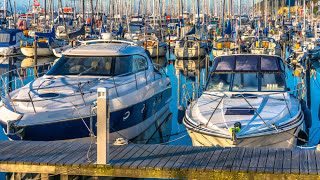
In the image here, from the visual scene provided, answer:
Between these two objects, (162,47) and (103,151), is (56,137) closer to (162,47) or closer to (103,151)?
(103,151)

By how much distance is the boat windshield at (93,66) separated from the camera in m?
14.0

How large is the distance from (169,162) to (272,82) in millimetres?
6104

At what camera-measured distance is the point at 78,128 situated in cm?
1181

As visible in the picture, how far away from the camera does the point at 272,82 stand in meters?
13.6

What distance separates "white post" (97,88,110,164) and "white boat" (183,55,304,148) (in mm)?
3269

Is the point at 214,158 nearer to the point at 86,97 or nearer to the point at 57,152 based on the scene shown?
the point at 57,152

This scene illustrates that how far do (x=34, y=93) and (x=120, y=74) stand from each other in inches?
103

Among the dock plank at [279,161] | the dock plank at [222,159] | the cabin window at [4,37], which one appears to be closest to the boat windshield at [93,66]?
the dock plank at [222,159]

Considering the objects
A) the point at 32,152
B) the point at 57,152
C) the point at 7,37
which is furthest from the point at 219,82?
the point at 7,37

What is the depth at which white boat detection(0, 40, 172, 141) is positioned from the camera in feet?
37.4

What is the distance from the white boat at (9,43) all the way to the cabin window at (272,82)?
30.1m

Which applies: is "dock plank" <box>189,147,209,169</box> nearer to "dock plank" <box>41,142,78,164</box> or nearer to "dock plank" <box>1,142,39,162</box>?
"dock plank" <box>41,142,78,164</box>

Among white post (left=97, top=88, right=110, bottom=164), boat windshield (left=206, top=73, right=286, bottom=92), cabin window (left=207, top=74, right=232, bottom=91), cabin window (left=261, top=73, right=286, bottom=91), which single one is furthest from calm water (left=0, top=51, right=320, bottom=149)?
white post (left=97, top=88, right=110, bottom=164)

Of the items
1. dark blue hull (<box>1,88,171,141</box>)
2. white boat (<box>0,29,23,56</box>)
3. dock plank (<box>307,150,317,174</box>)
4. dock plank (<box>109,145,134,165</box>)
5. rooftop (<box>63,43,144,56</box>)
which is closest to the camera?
dock plank (<box>307,150,317,174</box>)
